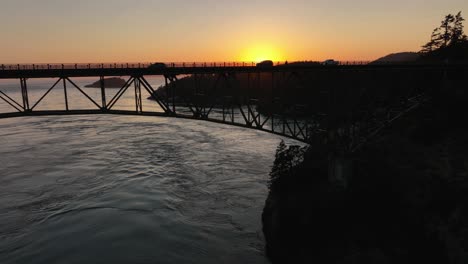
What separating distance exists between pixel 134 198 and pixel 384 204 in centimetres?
3220

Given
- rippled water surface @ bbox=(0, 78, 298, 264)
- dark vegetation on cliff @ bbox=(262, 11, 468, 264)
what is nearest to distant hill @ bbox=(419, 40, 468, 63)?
dark vegetation on cliff @ bbox=(262, 11, 468, 264)

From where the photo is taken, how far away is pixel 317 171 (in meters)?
34.2

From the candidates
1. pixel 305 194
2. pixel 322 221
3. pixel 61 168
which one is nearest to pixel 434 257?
pixel 322 221

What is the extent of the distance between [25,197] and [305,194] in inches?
1539

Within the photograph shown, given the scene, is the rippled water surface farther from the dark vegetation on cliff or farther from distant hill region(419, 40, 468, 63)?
distant hill region(419, 40, 468, 63)

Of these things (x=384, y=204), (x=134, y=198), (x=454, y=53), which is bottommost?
(x=134, y=198)

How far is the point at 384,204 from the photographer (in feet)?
87.4

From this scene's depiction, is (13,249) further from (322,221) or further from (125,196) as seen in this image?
(322,221)

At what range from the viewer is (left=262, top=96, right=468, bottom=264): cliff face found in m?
22.8

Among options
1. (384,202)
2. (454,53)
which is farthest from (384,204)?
(454,53)

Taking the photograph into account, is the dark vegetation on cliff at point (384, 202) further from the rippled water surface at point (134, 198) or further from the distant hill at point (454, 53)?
the distant hill at point (454, 53)

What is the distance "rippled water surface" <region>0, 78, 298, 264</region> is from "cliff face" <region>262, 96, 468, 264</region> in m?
4.72

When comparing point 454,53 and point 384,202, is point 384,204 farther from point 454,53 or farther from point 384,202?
point 454,53

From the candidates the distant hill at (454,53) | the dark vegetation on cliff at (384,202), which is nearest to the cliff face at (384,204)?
the dark vegetation on cliff at (384,202)
